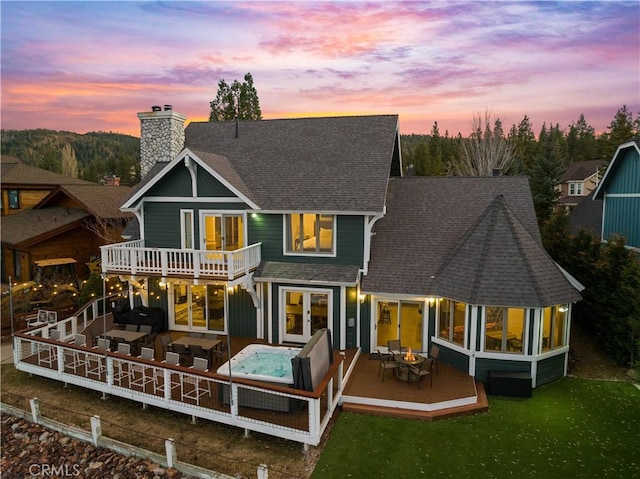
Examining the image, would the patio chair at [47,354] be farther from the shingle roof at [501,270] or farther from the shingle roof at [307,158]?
the shingle roof at [501,270]

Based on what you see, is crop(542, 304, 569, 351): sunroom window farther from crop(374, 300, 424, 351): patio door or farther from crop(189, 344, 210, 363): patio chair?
crop(189, 344, 210, 363): patio chair

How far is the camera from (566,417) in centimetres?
1011

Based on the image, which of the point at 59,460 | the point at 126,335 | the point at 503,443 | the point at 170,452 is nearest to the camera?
the point at 170,452

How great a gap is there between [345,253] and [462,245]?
3855mm

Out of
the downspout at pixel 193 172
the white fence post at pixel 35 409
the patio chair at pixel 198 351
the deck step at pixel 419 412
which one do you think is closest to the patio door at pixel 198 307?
the patio chair at pixel 198 351

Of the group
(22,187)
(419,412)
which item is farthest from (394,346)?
(22,187)

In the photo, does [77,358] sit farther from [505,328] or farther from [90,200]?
[90,200]

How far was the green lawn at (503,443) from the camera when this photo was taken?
8.08 meters

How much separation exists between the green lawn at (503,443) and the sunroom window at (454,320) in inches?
82.2

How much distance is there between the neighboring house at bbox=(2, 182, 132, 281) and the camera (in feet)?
73.0

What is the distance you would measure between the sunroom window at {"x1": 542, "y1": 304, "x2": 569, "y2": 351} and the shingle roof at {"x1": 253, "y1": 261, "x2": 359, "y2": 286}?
18.8 feet

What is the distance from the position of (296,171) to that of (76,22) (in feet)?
41.5

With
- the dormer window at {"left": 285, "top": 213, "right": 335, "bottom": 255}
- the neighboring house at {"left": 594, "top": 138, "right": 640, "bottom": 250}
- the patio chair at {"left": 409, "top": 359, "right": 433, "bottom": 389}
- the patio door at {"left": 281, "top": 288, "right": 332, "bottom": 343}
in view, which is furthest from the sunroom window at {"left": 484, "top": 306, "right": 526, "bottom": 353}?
the neighboring house at {"left": 594, "top": 138, "right": 640, "bottom": 250}

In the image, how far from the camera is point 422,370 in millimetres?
11227
